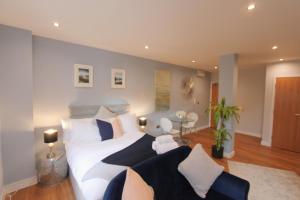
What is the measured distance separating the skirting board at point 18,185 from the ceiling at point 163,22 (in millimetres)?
2397

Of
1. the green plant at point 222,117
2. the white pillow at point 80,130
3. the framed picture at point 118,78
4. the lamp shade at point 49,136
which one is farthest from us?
the framed picture at point 118,78

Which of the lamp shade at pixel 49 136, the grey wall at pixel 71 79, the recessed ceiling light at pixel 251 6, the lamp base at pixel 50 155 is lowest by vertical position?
the lamp base at pixel 50 155

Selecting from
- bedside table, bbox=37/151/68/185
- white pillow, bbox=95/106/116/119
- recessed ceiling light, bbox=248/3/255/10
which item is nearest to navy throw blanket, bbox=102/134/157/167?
white pillow, bbox=95/106/116/119

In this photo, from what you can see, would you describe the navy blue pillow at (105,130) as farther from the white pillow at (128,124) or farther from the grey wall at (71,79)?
the grey wall at (71,79)

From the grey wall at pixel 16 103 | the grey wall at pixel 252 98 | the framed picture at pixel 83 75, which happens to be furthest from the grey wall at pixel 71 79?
the grey wall at pixel 252 98

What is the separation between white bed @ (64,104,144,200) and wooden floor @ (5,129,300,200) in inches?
12.2

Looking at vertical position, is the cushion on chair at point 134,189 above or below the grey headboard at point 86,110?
below

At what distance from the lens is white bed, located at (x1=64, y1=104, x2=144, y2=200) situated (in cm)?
151

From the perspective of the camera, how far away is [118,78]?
3.71 metres

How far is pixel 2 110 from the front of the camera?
2240 mm

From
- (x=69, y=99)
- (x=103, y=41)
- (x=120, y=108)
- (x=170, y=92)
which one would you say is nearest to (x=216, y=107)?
(x=170, y=92)

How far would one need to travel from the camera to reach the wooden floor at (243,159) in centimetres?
227

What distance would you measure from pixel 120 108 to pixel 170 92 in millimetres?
2039

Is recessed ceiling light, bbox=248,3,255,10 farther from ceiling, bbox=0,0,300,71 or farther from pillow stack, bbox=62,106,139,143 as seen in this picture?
pillow stack, bbox=62,106,139,143
